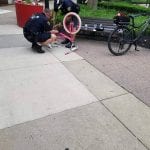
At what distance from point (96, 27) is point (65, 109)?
3724 millimetres

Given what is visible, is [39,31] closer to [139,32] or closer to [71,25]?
[71,25]

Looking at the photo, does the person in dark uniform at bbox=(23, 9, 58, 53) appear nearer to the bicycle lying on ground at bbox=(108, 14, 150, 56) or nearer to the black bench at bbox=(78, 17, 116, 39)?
the black bench at bbox=(78, 17, 116, 39)

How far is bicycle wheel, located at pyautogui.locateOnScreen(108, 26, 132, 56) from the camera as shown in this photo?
638 cm

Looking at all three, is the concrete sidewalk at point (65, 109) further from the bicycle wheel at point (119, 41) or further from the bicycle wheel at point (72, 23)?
the bicycle wheel at point (72, 23)

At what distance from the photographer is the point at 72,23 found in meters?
7.02

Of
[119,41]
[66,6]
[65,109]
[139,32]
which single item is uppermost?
[66,6]

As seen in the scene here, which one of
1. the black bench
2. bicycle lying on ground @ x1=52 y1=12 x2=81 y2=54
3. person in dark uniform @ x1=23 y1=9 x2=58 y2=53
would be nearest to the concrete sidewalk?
person in dark uniform @ x1=23 y1=9 x2=58 y2=53

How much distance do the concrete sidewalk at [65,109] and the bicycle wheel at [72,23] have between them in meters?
1.23

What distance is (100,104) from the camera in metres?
4.30

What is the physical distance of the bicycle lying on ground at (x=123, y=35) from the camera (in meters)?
6.39

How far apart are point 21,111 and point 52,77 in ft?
4.34

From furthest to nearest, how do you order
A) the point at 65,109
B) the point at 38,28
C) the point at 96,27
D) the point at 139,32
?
the point at 96,27 → the point at 139,32 → the point at 38,28 → the point at 65,109

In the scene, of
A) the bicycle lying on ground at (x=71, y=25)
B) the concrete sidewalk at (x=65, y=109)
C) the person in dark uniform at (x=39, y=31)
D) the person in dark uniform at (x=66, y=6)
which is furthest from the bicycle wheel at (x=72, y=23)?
the concrete sidewalk at (x=65, y=109)

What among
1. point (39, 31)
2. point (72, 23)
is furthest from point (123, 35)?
point (39, 31)
